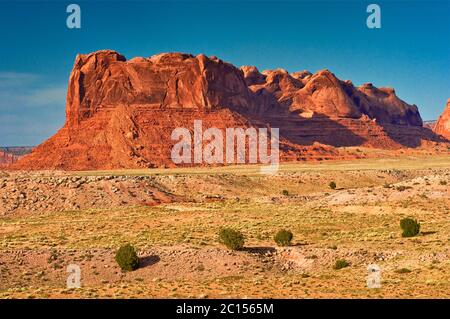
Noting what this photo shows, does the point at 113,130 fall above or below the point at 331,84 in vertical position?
below

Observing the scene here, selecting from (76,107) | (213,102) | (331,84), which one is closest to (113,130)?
(76,107)

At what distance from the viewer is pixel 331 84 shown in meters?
172

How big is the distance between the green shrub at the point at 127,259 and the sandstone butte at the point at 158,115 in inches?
3273

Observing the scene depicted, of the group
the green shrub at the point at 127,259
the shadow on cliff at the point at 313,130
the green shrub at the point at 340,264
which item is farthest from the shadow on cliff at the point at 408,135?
the green shrub at the point at 127,259

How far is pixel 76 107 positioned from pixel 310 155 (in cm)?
5756

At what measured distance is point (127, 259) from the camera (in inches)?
1035

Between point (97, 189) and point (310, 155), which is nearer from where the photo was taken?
point (97, 189)

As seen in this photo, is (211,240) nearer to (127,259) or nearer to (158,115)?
(127,259)

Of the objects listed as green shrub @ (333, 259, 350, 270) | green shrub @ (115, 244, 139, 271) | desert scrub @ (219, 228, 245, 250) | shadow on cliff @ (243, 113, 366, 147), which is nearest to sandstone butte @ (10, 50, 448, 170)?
shadow on cliff @ (243, 113, 366, 147)

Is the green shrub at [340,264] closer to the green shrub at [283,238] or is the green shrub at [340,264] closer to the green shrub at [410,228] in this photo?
the green shrub at [283,238]

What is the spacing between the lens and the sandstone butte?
381ft

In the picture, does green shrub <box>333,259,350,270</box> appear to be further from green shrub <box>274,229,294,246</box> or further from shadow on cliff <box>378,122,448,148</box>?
shadow on cliff <box>378,122,448,148</box>

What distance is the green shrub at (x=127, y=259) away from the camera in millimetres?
26266
